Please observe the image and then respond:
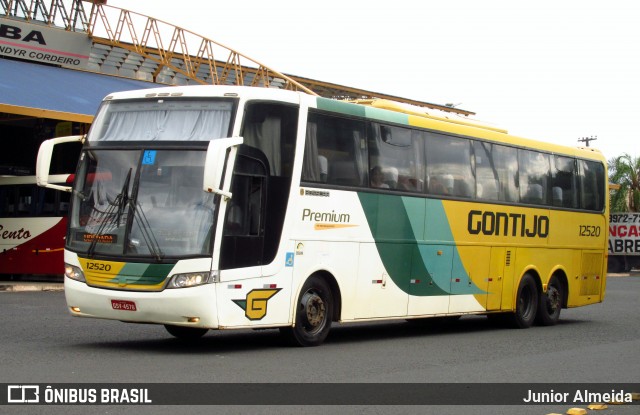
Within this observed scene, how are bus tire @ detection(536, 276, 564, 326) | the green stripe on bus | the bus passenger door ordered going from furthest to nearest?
bus tire @ detection(536, 276, 564, 326) < the green stripe on bus < the bus passenger door

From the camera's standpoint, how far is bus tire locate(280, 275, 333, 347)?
13.1m

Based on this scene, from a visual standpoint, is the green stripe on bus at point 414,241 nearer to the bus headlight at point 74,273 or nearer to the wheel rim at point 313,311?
the wheel rim at point 313,311

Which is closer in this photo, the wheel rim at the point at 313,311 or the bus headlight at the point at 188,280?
the bus headlight at the point at 188,280

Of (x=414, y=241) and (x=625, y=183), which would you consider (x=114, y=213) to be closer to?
(x=414, y=241)

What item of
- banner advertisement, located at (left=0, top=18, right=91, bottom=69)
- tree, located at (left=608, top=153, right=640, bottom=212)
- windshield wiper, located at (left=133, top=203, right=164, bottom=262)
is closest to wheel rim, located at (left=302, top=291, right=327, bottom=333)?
windshield wiper, located at (left=133, top=203, right=164, bottom=262)

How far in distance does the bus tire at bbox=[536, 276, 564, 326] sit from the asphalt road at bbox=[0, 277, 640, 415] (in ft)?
2.17

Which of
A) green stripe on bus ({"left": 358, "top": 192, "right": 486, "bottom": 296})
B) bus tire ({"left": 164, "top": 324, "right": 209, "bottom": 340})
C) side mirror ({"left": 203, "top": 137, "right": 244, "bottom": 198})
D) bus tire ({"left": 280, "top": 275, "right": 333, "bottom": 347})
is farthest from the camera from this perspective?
green stripe on bus ({"left": 358, "top": 192, "right": 486, "bottom": 296})

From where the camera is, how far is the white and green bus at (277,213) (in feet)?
38.7

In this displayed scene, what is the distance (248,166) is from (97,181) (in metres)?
1.92

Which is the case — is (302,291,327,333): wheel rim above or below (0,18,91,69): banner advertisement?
below

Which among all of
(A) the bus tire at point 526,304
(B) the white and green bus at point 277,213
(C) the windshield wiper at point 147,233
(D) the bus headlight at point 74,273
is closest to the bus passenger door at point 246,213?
(B) the white and green bus at point 277,213

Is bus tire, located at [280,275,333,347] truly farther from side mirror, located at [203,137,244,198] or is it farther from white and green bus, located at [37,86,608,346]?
side mirror, located at [203,137,244,198]

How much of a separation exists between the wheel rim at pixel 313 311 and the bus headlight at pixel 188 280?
1.88m

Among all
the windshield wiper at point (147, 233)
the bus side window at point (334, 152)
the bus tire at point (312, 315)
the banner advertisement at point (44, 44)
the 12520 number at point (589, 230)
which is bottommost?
the bus tire at point (312, 315)
